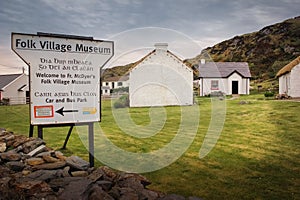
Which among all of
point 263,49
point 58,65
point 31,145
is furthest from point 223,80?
point 263,49

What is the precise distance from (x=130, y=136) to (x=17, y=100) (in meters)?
39.1

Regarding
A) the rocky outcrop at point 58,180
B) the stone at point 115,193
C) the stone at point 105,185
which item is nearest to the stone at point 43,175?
the rocky outcrop at point 58,180

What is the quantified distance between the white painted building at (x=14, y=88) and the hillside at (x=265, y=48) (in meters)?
41.6

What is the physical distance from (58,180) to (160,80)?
2311 centimetres

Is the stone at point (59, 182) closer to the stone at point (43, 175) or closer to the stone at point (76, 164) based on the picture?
the stone at point (43, 175)

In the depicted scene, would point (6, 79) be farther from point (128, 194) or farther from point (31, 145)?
point (128, 194)

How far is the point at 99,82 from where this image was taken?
21.4 ft

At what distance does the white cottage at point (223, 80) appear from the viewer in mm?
44656

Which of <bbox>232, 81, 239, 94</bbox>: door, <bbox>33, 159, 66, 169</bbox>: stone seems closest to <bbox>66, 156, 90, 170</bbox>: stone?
<bbox>33, 159, 66, 169</bbox>: stone

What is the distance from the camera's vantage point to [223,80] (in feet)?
150

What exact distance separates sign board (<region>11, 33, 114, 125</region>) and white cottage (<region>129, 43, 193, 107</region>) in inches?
774

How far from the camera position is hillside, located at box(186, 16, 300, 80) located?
3078 inches

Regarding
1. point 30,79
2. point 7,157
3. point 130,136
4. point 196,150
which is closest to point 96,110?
point 30,79

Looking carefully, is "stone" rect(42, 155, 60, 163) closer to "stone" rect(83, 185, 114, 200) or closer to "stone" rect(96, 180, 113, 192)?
"stone" rect(96, 180, 113, 192)
